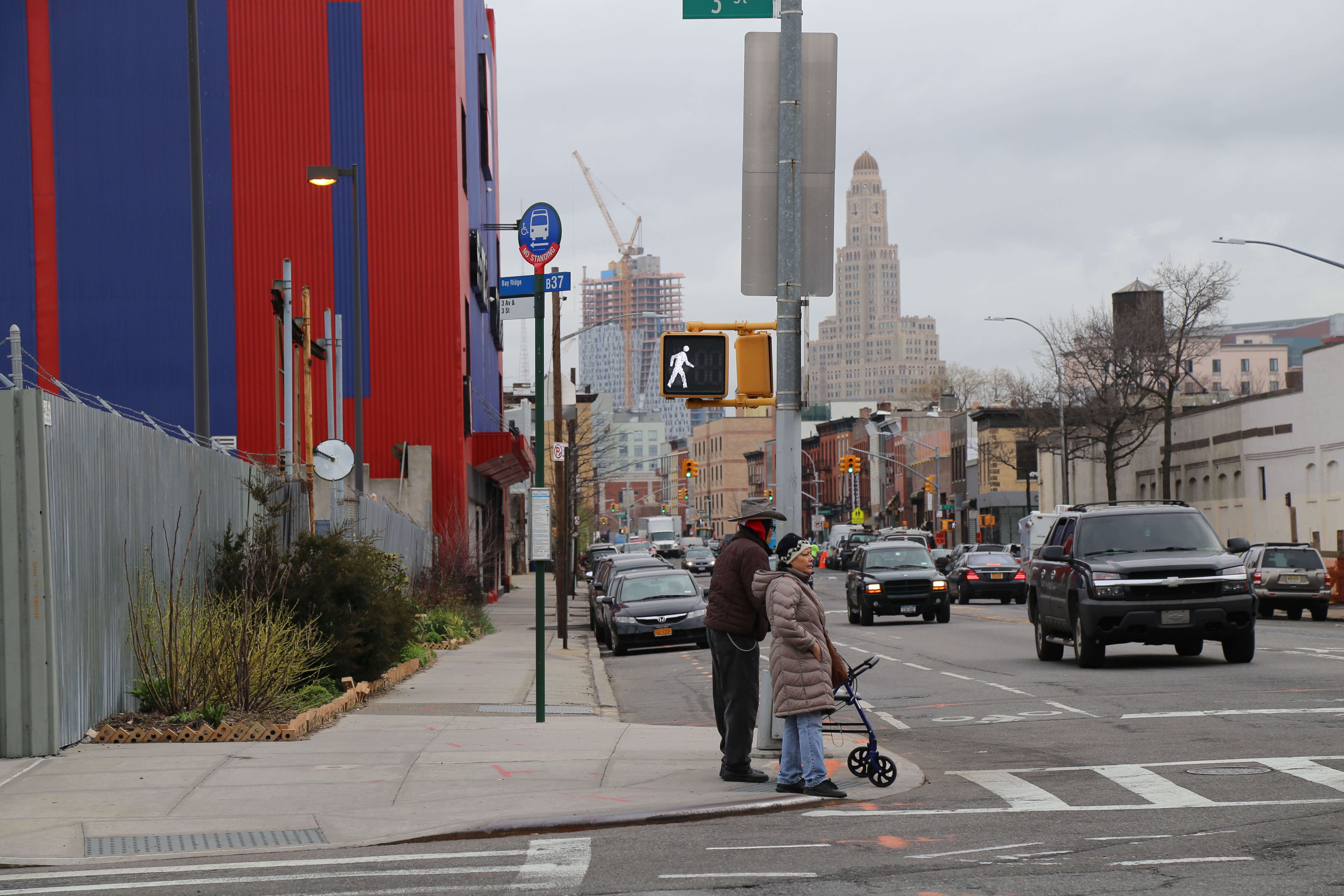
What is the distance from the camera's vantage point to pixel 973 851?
8.40m

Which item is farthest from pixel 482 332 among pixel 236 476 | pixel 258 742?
pixel 258 742

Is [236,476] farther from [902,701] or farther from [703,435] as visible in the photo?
[703,435]

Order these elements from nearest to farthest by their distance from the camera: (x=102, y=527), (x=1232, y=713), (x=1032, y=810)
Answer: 1. (x=1032, y=810)
2. (x=102, y=527)
3. (x=1232, y=713)

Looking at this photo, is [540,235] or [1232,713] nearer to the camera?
[1232,713]

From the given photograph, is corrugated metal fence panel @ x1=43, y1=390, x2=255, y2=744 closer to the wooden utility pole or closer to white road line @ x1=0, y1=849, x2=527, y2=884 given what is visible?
white road line @ x1=0, y1=849, x2=527, y2=884

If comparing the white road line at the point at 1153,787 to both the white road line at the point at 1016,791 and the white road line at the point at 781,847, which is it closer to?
the white road line at the point at 1016,791

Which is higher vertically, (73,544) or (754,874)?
(73,544)

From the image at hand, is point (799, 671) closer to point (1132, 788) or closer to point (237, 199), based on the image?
point (1132, 788)

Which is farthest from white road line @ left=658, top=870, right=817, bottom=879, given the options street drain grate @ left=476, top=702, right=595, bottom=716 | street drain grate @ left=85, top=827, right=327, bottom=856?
street drain grate @ left=476, top=702, right=595, bottom=716

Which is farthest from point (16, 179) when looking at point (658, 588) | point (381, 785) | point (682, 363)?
point (381, 785)

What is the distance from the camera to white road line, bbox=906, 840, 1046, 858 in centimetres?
827

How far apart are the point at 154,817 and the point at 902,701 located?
9.77 metres

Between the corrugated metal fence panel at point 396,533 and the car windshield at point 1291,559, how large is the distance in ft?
62.4

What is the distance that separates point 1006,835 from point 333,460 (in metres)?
12.5
